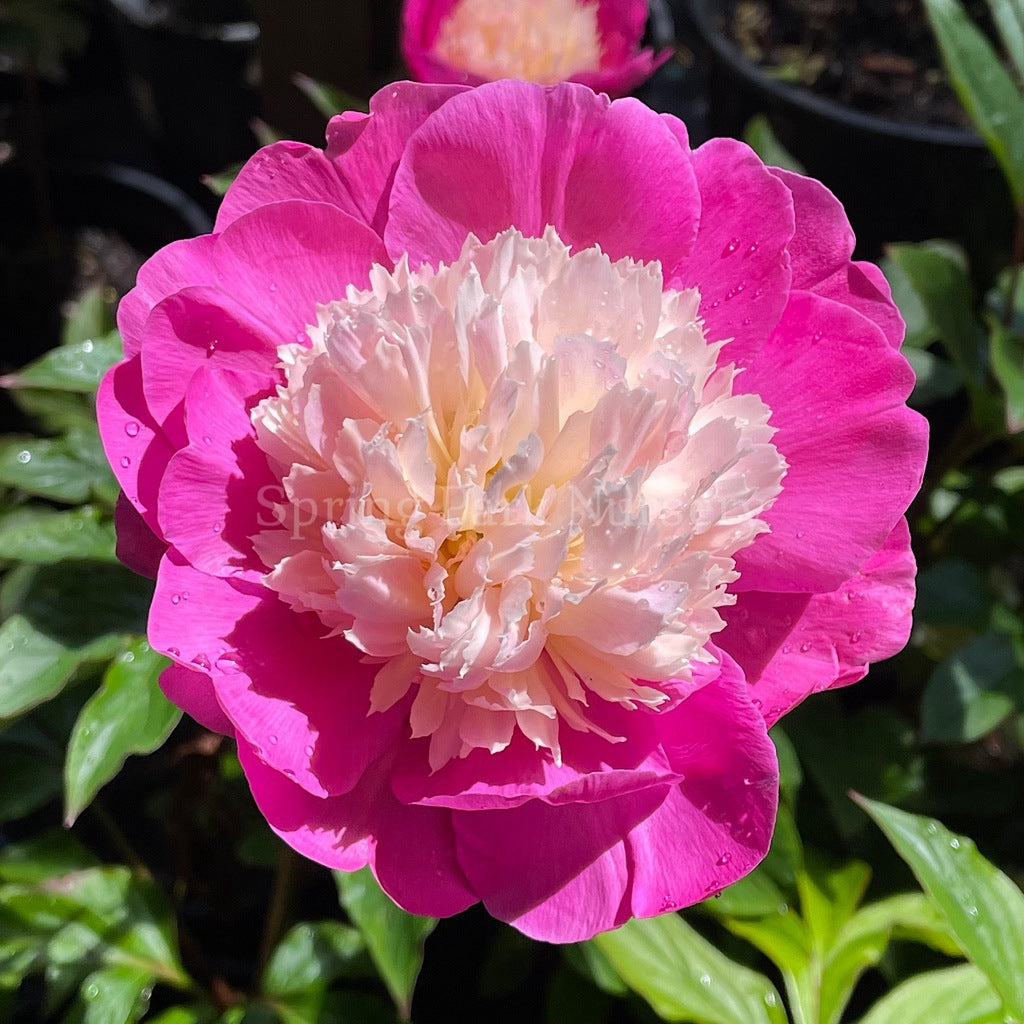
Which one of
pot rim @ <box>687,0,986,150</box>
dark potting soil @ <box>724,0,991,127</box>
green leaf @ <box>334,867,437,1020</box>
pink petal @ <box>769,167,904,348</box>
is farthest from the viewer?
dark potting soil @ <box>724,0,991,127</box>

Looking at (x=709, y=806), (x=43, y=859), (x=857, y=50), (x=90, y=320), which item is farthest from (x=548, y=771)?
(x=857, y=50)

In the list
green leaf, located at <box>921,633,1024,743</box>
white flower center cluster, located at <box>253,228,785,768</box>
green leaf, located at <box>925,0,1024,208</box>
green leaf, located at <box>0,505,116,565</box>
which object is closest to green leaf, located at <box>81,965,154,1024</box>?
green leaf, located at <box>0,505,116,565</box>

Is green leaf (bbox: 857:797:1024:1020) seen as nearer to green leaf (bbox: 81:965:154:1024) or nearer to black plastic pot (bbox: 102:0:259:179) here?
green leaf (bbox: 81:965:154:1024)

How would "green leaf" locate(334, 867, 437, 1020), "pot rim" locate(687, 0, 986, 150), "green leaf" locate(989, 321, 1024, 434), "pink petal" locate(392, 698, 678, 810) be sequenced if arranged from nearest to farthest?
"pink petal" locate(392, 698, 678, 810), "green leaf" locate(334, 867, 437, 1020), "green leaf" locate(989, 321, 1024, 434), "pot rim" locate(687, 0, 986, 150)

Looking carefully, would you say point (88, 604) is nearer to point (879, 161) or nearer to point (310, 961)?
point (310, 961)

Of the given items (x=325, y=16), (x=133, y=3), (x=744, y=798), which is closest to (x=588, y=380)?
(x=744, y=798)

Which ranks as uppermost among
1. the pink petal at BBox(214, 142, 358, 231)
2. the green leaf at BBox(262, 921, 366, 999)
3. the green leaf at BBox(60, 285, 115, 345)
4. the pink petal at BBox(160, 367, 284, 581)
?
the pink petal at BBox(214, 142, 358, 231)


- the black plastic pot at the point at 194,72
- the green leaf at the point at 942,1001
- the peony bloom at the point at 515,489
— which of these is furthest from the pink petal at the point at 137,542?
the black plastic pot at the point at 194,72
